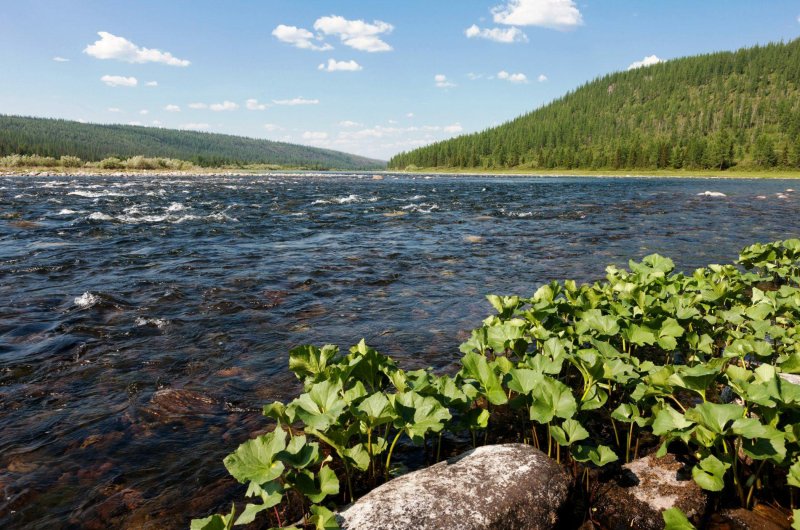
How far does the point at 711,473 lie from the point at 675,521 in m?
0.62

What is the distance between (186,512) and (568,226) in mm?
21967

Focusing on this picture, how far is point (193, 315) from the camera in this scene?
871cm

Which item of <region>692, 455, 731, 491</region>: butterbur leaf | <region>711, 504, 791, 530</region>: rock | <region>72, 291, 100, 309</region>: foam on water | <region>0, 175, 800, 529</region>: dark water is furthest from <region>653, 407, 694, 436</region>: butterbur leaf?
<region>72, 291, 100, 309</region>: foam on water

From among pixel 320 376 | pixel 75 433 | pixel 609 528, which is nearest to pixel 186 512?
pixel 320 376

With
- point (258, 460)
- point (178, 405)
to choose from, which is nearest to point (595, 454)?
point (258, 460)

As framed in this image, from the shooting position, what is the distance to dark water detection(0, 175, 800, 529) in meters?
4.27

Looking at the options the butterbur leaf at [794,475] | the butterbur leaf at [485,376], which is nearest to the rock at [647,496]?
the butterbur leaf at [794,475]

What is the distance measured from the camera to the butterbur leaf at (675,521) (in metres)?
2.96

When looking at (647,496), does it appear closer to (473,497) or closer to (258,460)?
(473,497)

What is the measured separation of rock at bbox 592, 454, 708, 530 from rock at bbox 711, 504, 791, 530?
13 cm

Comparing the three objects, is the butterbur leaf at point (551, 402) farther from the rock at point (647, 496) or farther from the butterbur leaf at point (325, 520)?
the butterbur leaf at point (325, 520)

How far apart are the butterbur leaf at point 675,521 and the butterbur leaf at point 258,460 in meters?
2.64

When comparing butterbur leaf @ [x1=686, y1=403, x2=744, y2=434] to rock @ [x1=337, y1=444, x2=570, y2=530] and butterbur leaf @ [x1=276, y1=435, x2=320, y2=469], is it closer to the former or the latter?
rock @ [x1=337, y1=444, x2=570, y2=530]

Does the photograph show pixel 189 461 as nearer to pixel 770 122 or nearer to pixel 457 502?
pixel 457 502
